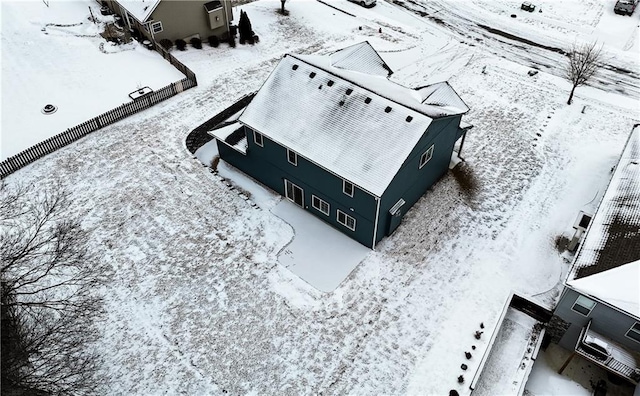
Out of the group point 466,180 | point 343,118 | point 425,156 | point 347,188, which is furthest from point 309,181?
point 466,180

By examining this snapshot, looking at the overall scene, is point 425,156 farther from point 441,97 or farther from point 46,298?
point 46,298

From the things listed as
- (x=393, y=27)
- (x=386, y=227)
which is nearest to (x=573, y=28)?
(x=393, y=27)

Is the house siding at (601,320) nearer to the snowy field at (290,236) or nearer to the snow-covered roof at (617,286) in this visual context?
the snow-covered roof at (617,286)

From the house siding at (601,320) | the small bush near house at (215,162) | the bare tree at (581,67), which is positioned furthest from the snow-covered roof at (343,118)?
the bare tree at (581,67)

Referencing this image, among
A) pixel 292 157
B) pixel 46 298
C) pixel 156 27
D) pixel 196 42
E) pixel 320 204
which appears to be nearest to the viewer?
pixel 46 298

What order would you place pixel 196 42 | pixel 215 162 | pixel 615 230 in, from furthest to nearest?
pixel 196 42 < pixel 215 162 < pixel 615 230

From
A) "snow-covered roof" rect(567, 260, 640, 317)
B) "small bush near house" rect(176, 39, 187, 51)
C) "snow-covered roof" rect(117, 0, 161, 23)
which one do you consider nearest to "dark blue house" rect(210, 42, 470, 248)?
"snow-covered roof" rect(567, 260, 640, 317)

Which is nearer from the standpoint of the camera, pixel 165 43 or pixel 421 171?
pixel 421 171
